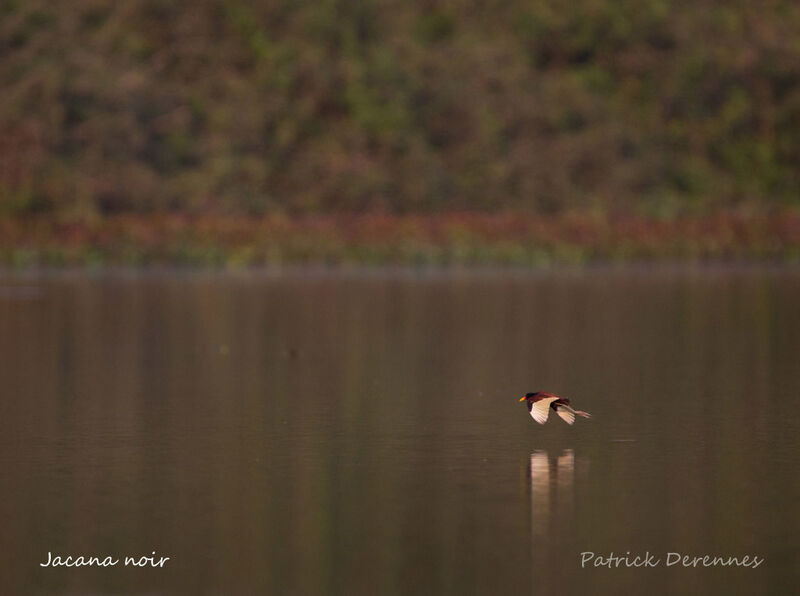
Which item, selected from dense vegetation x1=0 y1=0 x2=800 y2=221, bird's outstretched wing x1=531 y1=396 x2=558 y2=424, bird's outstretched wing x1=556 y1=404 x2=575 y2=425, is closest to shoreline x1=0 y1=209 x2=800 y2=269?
dense vegetation x1=0 y1=0 x2=800 y2=221

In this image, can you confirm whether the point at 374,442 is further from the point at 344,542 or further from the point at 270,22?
the point at 270,22

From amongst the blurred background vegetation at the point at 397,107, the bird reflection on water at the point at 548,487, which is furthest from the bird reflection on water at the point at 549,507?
the blurred background vegetation at the point at 397,107

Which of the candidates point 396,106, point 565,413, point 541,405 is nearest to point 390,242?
point 396,106

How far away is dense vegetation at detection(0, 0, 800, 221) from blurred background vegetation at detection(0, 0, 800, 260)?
0.31 ft

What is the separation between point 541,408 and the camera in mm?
12977

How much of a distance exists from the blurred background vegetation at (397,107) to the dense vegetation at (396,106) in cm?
9

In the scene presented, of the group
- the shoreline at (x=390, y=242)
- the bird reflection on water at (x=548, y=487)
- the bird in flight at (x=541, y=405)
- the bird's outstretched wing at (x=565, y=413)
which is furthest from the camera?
the shoreline at (x=390, y=242)

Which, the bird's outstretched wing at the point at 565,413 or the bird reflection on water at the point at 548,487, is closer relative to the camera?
the bird reflection on water at the point at 548,487

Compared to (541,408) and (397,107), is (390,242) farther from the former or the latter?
(541,408)

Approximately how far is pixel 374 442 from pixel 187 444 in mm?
1308
